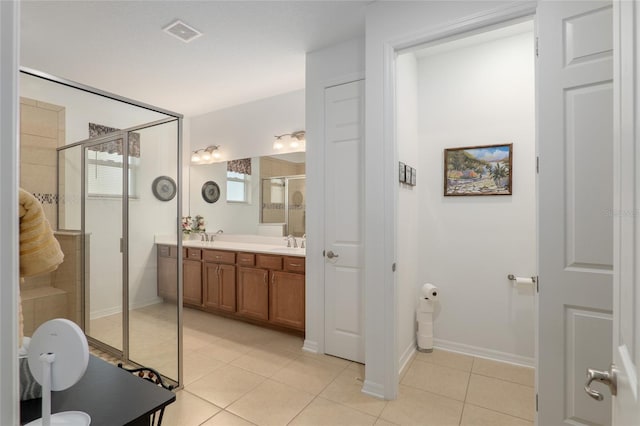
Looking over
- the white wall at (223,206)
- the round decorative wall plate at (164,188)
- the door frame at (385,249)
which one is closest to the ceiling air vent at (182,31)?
the round decorative wall plate at (164,188)

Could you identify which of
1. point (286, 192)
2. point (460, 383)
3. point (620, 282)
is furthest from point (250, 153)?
point (620, 282)

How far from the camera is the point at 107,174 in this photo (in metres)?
2.65

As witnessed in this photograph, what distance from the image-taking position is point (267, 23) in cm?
244

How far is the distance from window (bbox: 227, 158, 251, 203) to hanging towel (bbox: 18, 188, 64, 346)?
3591 mm

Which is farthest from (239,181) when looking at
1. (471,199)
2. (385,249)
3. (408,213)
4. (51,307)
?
(471,199)

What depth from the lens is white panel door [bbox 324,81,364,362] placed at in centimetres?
262

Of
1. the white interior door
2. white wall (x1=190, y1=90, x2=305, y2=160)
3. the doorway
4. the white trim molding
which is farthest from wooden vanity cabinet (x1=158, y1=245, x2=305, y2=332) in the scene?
the white interior door

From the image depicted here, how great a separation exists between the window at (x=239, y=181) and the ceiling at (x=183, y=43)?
1.04 m

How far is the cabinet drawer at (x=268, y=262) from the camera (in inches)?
126

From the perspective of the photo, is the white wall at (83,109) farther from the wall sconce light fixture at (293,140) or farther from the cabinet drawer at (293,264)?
the cabinet drawer at (293,264)

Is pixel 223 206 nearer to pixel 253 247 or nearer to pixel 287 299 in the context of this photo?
pixel 253 247

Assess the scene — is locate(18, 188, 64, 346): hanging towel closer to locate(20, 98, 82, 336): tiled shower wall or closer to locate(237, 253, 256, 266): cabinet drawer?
locate(20, 98, 82, 336): tiled shower wall

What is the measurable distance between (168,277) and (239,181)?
7.03 ft

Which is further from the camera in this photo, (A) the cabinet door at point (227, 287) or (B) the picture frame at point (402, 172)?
(A) the cabinet door at point (227, 287)
